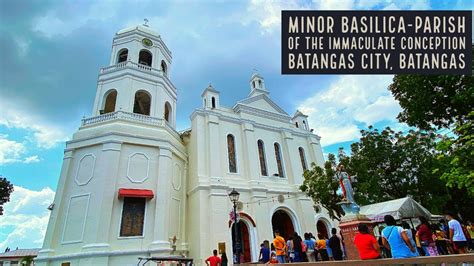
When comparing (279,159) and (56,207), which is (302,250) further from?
(56,207)

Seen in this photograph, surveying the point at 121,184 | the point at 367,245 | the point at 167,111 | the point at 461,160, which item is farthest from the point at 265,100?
the point at 367,245

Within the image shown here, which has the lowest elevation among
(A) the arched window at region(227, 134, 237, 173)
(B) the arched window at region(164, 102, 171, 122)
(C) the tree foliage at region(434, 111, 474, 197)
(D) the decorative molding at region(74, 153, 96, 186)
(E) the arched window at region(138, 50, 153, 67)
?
(C) the tree foliage at region(434, 111, 474, 197)

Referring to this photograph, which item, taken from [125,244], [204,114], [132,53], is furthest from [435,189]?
[132,53]

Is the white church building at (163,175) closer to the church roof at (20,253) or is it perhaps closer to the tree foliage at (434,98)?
the tree foliage at (434,98)

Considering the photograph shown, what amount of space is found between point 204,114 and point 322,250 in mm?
12302

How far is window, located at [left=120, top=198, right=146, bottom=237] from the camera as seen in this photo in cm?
1374

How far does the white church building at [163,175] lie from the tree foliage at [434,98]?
31.7 feet

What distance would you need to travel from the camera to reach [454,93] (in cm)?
1091

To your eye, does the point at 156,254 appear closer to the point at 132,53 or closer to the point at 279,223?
the point at 279,223

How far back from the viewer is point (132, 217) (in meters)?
14.1

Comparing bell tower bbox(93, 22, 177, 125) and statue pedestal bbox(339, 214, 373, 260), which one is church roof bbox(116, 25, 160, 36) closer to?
bell tower bbox(93, 22, 177, 125)

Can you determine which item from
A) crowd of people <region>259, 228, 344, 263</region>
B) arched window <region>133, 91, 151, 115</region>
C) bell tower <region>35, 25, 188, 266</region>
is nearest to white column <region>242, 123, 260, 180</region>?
bell tower <region>35, 25, 188, 266</region>

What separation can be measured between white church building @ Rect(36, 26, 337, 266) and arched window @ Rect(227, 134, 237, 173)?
0.11 meters

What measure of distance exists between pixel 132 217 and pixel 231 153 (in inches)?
312
